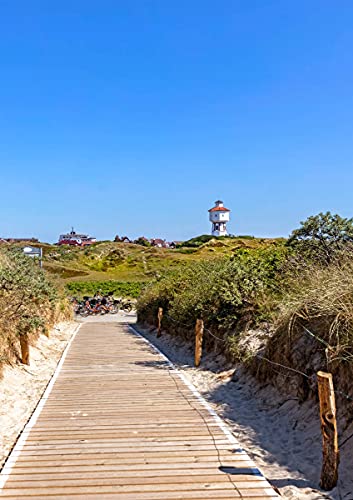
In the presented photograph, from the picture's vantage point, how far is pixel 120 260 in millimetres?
64812

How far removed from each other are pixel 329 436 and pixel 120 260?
6076 cm

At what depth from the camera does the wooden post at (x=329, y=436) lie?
4.64 meters

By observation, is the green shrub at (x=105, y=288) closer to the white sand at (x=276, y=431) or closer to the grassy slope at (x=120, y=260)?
the grassy slope at (x=120, y=260)

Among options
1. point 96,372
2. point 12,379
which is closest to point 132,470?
point 12,379

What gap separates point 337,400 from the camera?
600cm

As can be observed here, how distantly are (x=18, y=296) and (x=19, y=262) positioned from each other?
5.54 m

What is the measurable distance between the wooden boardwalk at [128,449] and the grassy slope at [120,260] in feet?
140

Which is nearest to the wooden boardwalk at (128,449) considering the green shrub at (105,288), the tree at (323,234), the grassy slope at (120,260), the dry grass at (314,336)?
the dry grass at (314,336)

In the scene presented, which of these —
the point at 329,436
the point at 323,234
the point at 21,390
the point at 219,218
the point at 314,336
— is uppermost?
the point at 219,218

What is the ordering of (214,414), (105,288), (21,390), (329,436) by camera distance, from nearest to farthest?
(329,436) < (214,414) < (21,390) < (105,288)

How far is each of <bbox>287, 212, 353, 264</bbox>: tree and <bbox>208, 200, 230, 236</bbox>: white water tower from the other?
84.4 metres

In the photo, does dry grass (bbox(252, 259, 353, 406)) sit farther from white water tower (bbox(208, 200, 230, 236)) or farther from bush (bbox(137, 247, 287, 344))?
white water tower (bbox(208, 200, 230, 236))

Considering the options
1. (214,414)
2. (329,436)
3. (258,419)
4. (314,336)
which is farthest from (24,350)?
(329,436)

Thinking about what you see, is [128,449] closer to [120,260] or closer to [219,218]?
[120,260]
